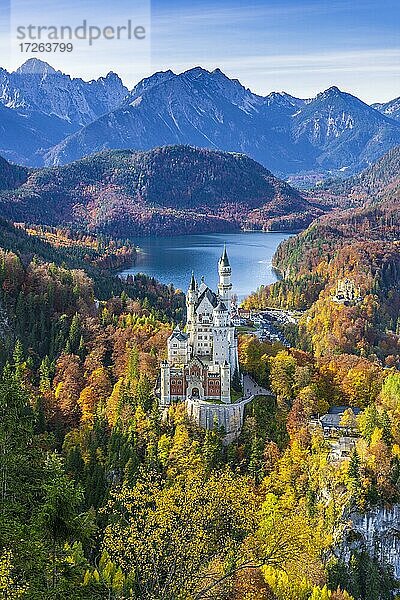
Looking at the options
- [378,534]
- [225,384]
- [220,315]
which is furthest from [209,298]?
[378,534]

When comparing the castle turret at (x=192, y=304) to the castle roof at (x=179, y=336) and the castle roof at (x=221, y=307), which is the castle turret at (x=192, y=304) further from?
the castle roof at (x=221, y=307)

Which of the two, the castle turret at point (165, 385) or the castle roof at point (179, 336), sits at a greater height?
the castle roof at point (179, 336)

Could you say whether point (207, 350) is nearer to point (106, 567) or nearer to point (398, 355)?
point (106, 567)

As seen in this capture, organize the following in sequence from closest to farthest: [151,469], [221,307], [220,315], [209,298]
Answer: [151,469]
[220,315]
[221,307]
[209,298]

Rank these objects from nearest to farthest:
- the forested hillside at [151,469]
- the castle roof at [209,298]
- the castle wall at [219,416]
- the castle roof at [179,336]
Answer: the forested hillside at [151,469], the castle wall at [219,416], the castle roof at [179,336], the castle roof at [209,298]

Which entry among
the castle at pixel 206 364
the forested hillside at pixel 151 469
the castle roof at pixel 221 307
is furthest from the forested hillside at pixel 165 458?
the castle roof at pixel 221 307

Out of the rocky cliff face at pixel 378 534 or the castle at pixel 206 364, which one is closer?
the rocky cliff face at pixel 378 534

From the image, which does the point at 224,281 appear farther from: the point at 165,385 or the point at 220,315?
the point at 165,385
